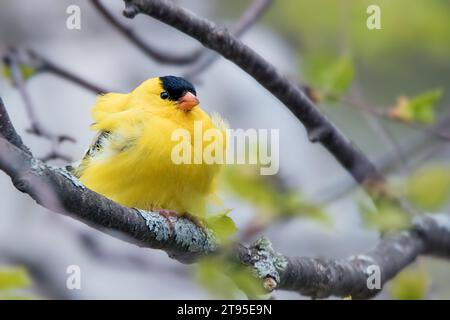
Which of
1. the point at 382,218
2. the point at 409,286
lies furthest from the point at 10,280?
the point at 409,286

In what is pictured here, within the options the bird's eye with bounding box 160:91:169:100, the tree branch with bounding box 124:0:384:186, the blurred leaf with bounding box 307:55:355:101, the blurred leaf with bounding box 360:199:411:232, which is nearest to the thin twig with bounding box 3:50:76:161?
the bird's eye with bounding box 160:91:169:100

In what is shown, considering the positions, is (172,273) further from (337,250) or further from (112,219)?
(112,219)

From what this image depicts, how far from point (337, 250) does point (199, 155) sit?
95.6 inches

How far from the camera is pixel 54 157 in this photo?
2.69 meters

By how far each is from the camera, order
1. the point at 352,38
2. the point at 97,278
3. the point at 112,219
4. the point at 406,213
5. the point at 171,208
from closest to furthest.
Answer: the point at 112,219 → the point at 171,208 → the point at 406,213 → the point at 352,38 → the point at 97,278

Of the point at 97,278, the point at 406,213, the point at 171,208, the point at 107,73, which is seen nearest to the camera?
the point at 171,208

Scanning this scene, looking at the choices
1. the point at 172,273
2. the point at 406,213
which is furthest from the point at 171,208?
the point at 172,273

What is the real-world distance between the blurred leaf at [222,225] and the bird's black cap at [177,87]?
0.86m

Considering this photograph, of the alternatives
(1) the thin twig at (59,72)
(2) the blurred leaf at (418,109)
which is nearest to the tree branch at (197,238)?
(2) the blurred leaf at (418,109)

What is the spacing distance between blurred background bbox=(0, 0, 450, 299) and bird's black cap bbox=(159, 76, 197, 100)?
0.35 meters

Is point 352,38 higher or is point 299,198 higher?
point 352,38

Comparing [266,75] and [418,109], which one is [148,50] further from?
[418,109]

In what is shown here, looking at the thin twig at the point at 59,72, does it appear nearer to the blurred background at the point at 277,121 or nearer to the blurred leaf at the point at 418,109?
the blurred background at the point at 277,121

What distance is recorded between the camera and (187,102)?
2.85 metres
